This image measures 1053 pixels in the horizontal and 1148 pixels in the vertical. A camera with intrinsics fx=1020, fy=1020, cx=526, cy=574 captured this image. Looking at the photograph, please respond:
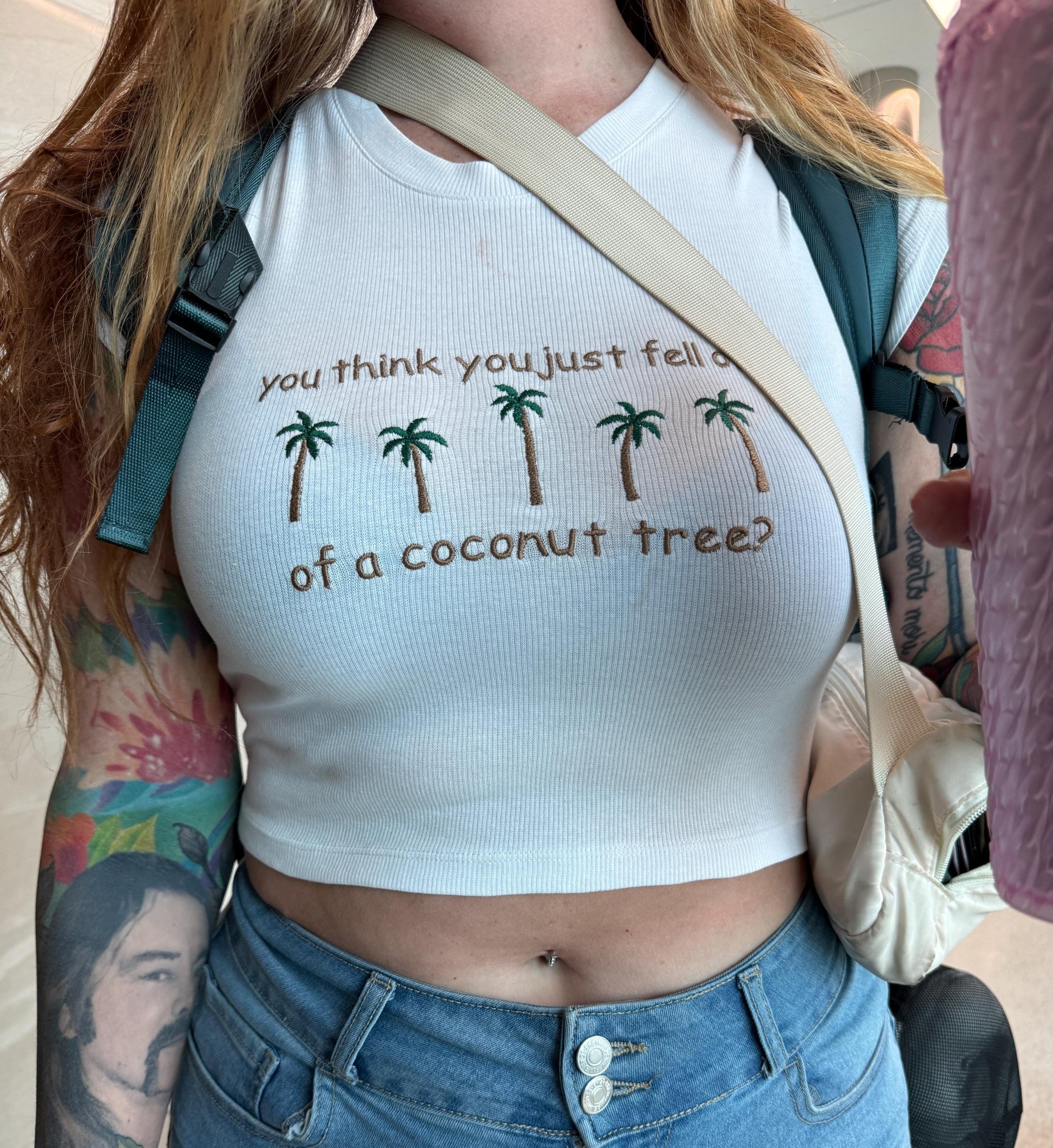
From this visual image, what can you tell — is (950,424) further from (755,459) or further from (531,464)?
(531,464)

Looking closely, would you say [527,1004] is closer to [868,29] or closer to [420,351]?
[420,351]

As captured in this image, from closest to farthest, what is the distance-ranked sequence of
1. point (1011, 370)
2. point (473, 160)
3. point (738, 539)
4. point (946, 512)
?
point (1011, 370) → point (946, 512) → point (738, 539) → point (473, 160)

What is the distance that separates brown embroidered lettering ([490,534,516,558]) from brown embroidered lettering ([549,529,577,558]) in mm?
23

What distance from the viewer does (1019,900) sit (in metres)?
Result: 0.31

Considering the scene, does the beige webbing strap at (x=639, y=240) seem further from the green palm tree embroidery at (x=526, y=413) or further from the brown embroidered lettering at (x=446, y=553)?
the brown embroidered lettering at (x=446, y=553)

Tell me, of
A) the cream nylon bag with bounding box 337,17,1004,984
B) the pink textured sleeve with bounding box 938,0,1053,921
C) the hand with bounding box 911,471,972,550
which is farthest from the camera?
the cream nylon bag with bounding box 337,17,1004,984

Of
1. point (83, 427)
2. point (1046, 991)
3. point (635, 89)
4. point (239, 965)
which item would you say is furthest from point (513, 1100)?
point (1046, 991)

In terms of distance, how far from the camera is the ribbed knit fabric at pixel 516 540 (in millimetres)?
642

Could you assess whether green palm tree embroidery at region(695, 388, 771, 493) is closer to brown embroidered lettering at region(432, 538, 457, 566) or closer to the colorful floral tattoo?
brown embroidered lettering at region(432, 538, 457, 566)

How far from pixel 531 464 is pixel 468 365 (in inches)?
3.4

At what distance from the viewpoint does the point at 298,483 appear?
65 centimetres

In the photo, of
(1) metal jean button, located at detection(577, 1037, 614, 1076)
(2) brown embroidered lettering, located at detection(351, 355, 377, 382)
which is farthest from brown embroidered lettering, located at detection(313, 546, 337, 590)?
(1) metal jean button, located at detection(577, 1037, 614, 1076)

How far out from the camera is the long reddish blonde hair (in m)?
0.74

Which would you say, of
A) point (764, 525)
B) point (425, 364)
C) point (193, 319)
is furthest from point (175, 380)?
point (764, 525)
